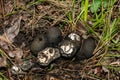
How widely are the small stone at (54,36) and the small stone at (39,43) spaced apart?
6 cm

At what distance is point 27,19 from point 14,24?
160mm

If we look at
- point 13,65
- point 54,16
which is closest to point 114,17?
point 54,16

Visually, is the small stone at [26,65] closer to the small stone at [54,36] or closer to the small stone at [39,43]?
the small stone at [39,43]

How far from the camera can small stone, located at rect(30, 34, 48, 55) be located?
299 cm

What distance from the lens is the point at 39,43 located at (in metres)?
2.99

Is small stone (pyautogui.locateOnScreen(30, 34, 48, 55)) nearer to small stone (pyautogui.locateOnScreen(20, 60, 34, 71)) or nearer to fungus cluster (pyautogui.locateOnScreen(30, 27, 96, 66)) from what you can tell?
fungus cluster (pyautogui.locateOnScreen(30, 27, 96, 66))

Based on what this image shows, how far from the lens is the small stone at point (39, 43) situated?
299 cm

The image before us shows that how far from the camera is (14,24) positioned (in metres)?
3.27

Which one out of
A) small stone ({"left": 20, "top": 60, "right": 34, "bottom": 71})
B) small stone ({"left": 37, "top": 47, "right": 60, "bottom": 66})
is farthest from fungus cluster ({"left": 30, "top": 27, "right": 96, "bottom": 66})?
small stone ({"left": 20, "top": 60, "right": 34, "bottom": 71})

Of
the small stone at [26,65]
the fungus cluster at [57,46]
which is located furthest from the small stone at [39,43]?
the small stone at [26,65]

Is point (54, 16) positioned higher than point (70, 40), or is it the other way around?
point (54, 16)

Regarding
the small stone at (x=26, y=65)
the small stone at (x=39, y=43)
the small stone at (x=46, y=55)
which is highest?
the small stone at (x=39, y=43)

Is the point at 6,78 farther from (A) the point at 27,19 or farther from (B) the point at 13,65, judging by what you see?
(A) the point at 27,19

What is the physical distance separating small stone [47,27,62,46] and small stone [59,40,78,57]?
0.09m
